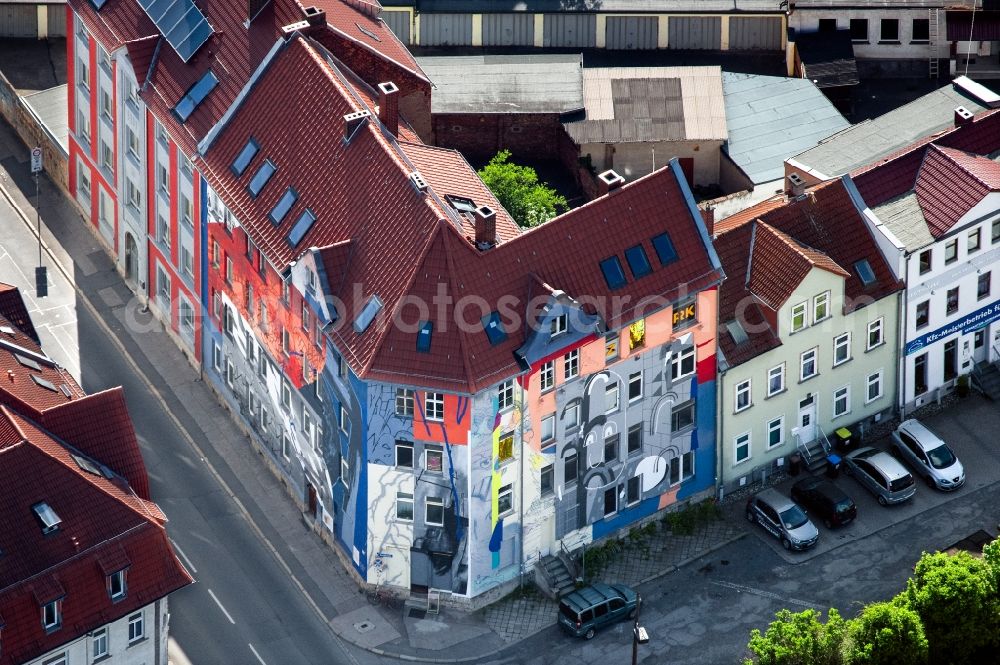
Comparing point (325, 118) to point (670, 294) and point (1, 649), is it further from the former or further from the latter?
point (1, 649)

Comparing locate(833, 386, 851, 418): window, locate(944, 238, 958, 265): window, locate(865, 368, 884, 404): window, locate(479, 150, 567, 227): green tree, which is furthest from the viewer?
locate(479, 150, 567, 227): green tree

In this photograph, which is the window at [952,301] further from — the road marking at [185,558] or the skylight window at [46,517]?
the skylight window at [46,517]

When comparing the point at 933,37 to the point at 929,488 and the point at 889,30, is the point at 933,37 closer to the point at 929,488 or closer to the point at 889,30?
the point at 889,30

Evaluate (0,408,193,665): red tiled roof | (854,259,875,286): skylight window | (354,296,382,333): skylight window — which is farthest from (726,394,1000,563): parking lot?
(0,408,193,665): red tiled roof

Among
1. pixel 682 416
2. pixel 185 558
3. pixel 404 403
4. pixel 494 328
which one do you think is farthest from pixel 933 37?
pixel 185 558

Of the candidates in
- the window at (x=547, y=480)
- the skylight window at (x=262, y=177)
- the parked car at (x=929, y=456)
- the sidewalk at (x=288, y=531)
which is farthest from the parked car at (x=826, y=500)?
the skylight window at (x=262, y=177)

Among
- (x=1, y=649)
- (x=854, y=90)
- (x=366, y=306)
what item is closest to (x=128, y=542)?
(x=1, y=649)

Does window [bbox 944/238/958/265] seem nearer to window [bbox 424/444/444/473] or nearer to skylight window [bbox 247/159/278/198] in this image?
window [bbox 424/444/444/473]
